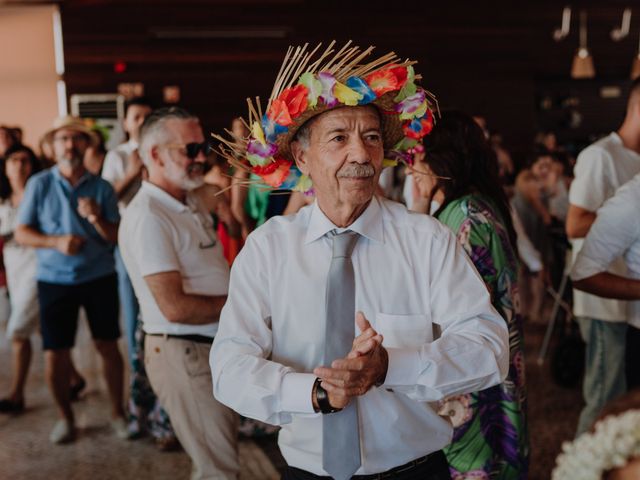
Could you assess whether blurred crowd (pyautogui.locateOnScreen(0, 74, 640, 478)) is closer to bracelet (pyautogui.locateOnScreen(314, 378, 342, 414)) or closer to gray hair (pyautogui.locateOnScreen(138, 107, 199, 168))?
gray hair (pyautogui.locateOnScreen(138, 107, 199, 168))

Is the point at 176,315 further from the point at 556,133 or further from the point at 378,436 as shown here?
the point at 556,133

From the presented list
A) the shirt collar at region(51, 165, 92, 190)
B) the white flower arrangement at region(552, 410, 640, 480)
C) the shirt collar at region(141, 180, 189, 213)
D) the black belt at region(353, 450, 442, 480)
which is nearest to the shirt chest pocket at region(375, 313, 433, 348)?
the black belt at region(353, 450, 442, 480)

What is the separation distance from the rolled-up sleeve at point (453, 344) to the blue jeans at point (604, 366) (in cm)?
183

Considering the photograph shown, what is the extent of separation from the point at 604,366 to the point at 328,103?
2200 millimetres

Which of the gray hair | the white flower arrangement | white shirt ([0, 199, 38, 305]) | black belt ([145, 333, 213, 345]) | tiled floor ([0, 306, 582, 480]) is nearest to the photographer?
the white flower arrangement

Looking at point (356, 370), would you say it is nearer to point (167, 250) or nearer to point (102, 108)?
point (167, 250)

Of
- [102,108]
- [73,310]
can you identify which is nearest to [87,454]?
[73,310]

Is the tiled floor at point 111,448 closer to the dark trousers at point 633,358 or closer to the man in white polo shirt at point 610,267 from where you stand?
the man in white polo shirt at point 610,267

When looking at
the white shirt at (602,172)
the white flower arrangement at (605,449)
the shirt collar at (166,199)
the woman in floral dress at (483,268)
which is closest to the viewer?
the white flower arrangement at (605,449)

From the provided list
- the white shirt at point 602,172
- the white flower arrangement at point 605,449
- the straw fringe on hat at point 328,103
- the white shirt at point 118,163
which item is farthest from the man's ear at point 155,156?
the white shirt at point 118,163

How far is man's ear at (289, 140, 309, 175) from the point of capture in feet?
6.86

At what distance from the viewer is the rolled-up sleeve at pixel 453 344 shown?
1760 millimetres

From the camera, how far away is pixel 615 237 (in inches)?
109

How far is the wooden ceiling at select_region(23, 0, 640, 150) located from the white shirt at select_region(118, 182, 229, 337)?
808 cm
